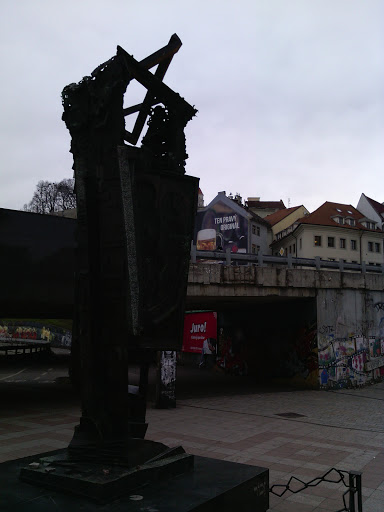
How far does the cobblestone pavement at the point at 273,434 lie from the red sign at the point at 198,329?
40.0 ft

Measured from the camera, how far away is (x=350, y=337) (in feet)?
69.4

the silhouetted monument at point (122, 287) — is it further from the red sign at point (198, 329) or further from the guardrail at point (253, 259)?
the red sign at point (198, 329)

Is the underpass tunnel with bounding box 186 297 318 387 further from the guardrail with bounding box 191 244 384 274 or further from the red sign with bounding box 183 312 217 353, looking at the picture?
the guardrail with bounding box 191 244 384 274

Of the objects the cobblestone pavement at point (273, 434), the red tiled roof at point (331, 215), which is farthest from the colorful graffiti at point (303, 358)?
the red tiled roof at point (331, 215)

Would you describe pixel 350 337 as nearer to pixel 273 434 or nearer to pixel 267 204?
pixel 273 434

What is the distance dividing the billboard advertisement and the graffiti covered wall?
31.4 metres

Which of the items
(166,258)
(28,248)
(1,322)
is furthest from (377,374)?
(1,322)

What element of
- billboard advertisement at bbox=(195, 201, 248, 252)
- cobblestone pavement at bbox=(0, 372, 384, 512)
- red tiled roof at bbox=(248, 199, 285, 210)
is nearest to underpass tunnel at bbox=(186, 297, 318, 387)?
cobblestone pavement at bbox=(0, 372, 384, 512)

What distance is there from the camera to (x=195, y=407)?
15.8m

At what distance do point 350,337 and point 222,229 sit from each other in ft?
118

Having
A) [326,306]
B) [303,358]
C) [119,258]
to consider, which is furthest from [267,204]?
A: [119,258]

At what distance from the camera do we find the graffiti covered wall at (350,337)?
20203mm

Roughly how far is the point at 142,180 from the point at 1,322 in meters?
41.9

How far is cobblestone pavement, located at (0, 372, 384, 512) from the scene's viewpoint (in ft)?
25.4
